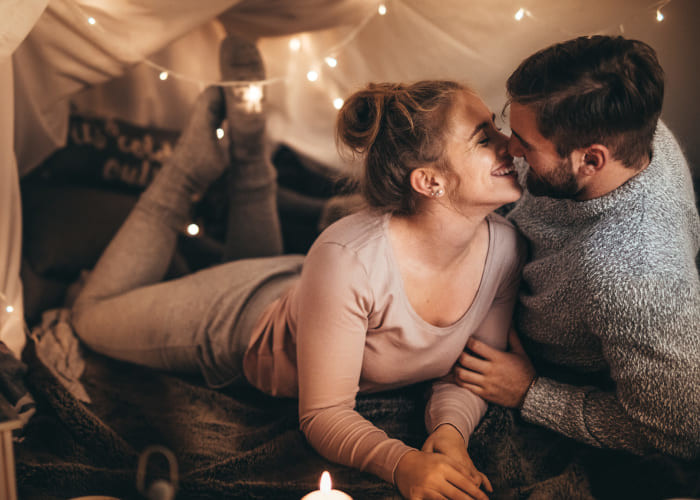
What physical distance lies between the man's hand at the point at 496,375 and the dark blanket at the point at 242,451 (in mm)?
40

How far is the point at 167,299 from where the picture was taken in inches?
55.5

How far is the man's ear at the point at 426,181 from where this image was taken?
3.36ft

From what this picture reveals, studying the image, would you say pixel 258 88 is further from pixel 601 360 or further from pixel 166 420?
pixel 601 360

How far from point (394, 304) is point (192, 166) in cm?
85

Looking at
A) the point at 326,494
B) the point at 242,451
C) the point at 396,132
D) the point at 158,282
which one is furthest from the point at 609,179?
the point at 158,282

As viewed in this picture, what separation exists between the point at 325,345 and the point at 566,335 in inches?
19.0

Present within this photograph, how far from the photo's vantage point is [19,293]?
1348mm

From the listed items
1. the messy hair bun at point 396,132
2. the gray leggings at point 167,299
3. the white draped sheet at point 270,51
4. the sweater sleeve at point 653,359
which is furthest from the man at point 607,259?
the gray leggings at point 167,299

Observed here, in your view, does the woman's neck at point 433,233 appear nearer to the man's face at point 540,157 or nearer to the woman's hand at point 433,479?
the man's face at point 540,157

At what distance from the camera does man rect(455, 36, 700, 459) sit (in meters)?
0.87

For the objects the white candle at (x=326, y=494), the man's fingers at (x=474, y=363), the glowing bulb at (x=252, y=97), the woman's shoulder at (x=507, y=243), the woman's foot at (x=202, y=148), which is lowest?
the white candle at (x=326, y=494)

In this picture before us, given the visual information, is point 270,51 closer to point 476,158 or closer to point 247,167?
point 247,167

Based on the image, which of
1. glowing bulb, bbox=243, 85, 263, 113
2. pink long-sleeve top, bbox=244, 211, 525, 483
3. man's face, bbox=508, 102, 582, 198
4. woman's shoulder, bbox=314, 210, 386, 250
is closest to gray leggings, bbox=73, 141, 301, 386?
pink long-sleeve top, bbox=244, 211, 525, 483

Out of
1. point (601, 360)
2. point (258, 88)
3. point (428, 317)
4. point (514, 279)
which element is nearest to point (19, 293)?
point (258, 88)
